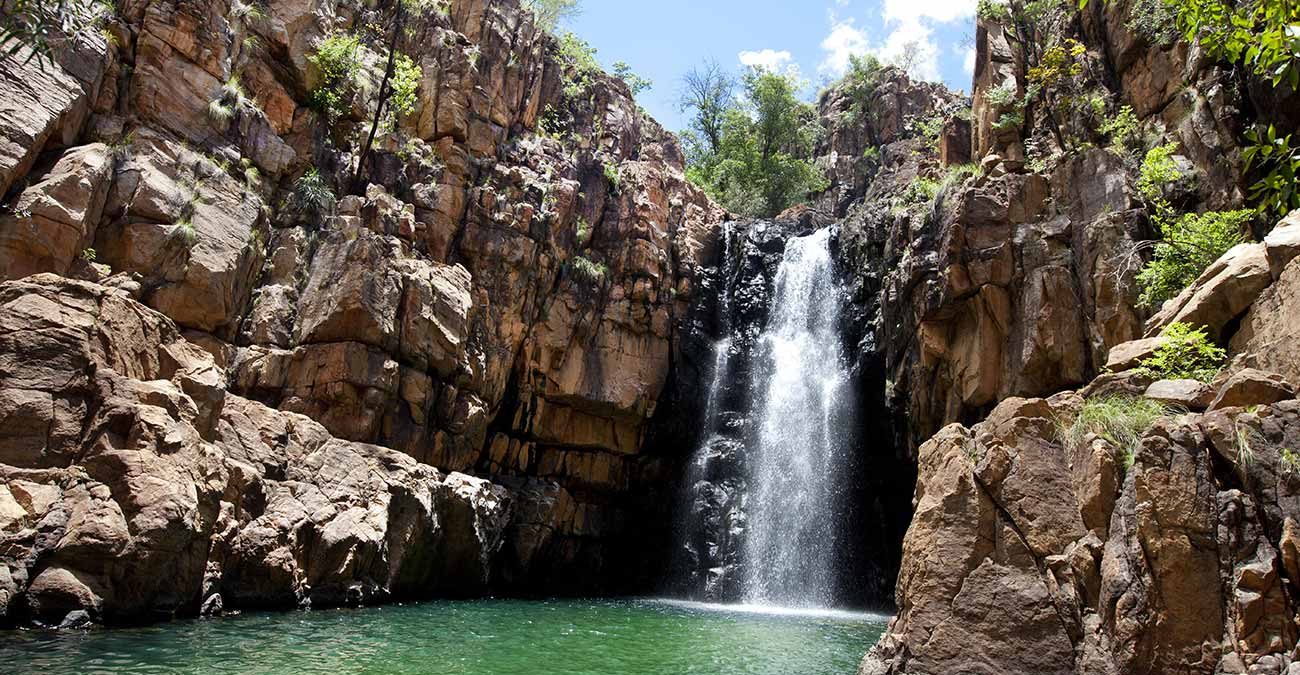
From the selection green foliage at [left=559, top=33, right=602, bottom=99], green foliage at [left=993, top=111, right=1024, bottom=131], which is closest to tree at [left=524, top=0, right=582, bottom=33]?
green foliage at [left=559, top=33, right=602, bottom=99]

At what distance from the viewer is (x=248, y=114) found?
21.2 meters

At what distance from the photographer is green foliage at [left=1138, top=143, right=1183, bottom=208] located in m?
17.6

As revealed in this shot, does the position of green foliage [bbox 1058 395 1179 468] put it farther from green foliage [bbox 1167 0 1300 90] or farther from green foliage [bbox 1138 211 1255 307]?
green foliage [bbox 1138 211 1255 307]

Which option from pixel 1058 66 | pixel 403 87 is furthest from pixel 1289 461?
pixel 403 87

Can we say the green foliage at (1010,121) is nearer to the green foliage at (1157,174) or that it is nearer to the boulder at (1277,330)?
the green foliage at (1157,174)

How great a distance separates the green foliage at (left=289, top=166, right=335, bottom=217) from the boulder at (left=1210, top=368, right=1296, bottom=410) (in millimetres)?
20942

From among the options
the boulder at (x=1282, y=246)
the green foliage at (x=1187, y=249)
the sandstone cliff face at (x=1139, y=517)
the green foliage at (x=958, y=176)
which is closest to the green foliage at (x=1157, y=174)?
the sandstone cliff face at (x=1139, y=517)

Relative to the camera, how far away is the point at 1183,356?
10.1 meters

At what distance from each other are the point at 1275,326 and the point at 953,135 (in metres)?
18.6

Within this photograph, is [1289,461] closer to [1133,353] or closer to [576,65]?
[1133,353]

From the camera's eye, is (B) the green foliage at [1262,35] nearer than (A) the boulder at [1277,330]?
Yes

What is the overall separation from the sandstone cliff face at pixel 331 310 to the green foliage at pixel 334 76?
39 centimetres

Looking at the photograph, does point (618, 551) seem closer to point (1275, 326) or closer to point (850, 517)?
point (850, 517)

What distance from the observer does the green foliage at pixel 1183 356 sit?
32.1 ft
